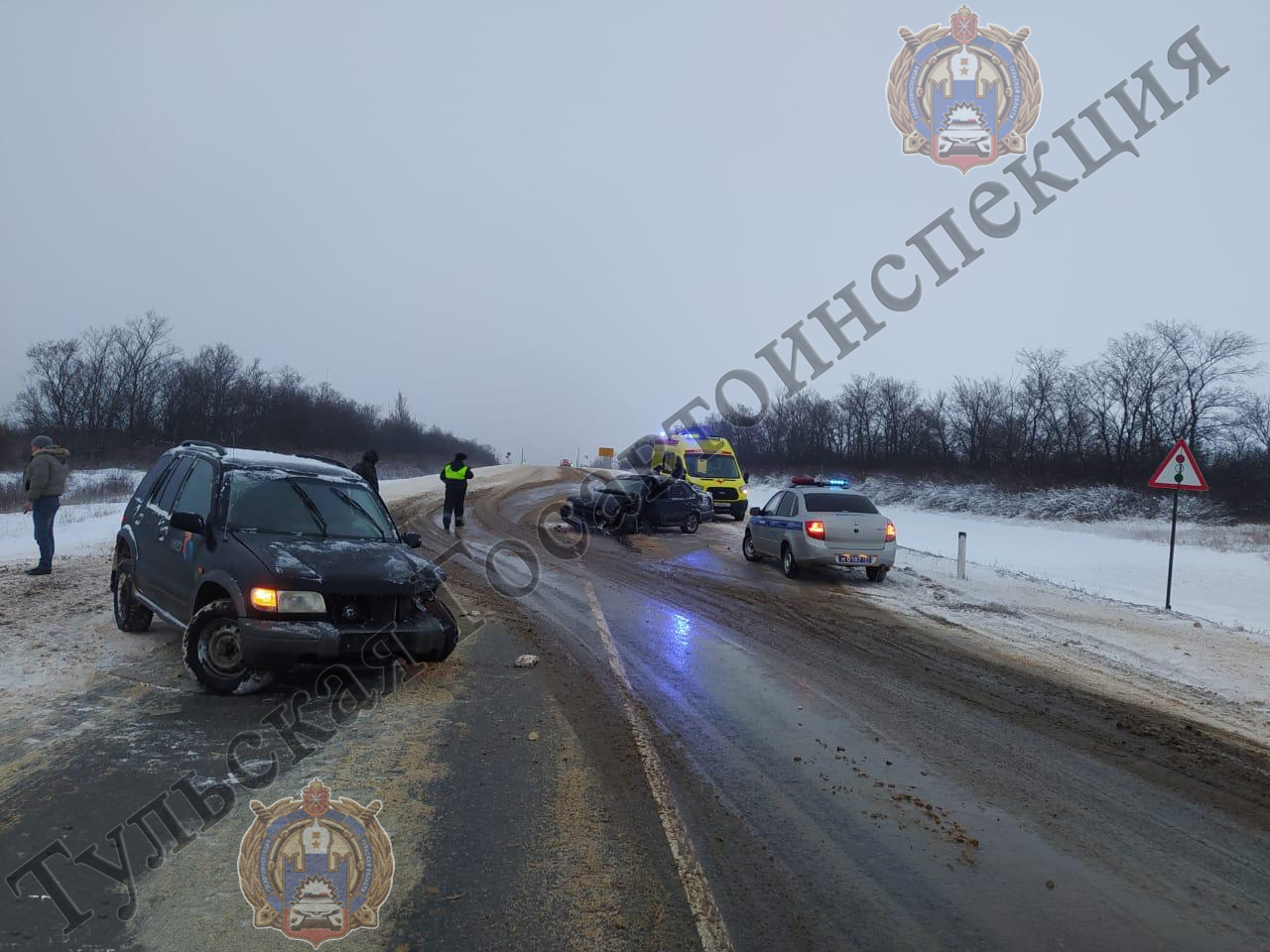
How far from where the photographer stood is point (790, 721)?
5.65 meters

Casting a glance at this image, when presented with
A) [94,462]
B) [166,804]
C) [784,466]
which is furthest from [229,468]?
[784,466]

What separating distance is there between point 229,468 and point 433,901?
5.05 meters

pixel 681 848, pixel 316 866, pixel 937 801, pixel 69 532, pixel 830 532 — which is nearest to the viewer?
pixel 316 866

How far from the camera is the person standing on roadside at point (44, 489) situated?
10.1 m

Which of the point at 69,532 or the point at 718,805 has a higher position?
the point at 69,532

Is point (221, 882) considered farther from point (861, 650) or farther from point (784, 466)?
point (784, 466)

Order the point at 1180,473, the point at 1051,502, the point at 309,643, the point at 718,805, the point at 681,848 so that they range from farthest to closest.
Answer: the point at 1051,502, the point at 1180,473, the point at 309,643, the point at 718,805, the point at 681,848

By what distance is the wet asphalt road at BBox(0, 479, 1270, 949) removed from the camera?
10.0 feet

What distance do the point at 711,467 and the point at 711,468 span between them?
0.05m

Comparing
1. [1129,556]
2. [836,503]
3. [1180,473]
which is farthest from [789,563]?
[1129,556]

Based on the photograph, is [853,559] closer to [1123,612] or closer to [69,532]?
[1123,612]

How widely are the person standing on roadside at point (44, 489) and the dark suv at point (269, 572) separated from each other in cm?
381

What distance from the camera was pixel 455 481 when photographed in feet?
58.3

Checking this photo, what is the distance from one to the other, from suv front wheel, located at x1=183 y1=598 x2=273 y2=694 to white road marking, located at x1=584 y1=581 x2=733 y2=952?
2.91 m
